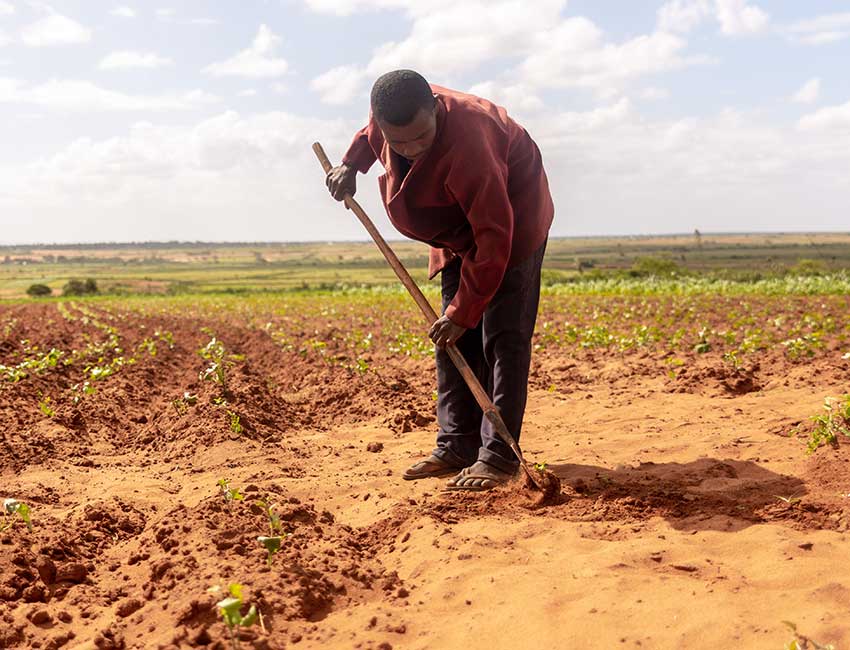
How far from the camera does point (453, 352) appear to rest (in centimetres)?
405

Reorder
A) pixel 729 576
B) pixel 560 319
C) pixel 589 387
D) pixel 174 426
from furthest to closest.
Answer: pixel 560 319 < pixel 589 387 < pixel 174 426 < pixel 729 576

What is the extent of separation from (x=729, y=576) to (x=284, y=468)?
8.73ft

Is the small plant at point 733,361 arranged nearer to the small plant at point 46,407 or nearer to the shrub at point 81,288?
the small plant at point 46,407

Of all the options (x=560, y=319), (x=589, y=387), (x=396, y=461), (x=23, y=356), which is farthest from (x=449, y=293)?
(x=560, y=319)

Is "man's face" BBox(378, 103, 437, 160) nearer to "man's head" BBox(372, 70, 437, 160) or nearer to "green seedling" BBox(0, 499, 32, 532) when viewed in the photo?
"man's head" BBox(372, 70, 437, 160)

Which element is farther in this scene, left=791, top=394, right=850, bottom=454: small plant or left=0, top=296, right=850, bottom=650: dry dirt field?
left=791, top=394, right=850, bottom=454: small plant

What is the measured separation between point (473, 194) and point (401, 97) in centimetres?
53

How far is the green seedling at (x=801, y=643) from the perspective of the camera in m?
2.01

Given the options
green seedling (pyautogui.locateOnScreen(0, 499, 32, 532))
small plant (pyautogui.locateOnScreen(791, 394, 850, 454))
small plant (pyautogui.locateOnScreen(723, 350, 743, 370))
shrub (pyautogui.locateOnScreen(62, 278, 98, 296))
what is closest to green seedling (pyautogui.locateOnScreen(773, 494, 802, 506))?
small plant (pyautogui.locateOnScreen(791, 394, 850, 454))

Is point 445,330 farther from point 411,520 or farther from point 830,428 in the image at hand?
point 830,428

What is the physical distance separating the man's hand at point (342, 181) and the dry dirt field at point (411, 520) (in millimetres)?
1583

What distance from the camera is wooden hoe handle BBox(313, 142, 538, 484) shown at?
3955mm

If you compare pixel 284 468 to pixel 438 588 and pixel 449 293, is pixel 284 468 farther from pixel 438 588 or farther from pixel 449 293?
pixel 438 588

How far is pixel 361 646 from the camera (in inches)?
93.0
